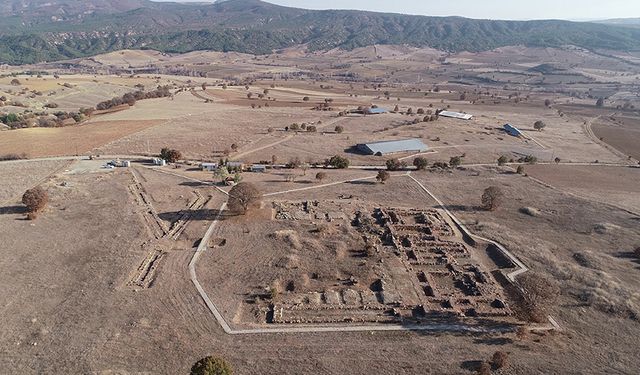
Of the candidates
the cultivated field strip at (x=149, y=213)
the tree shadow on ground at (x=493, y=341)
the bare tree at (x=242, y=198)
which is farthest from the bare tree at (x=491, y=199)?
the cultivated field strip at (x=149, y=213)

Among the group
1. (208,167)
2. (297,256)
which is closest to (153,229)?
(297,256)

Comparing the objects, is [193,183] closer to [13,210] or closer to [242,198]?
[242,198]

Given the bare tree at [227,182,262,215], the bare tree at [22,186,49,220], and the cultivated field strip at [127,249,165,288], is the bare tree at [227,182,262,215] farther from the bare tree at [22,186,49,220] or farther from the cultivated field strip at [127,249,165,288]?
the bare tree at [22,186,49,220]

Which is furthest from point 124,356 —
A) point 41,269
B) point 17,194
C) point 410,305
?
point 17,194

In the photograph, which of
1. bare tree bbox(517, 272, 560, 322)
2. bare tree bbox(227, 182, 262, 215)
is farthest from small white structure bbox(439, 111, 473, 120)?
bare tree bbox(517, 272, 560, 322)

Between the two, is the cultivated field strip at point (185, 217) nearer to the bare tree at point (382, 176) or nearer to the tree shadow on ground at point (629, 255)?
the bare tree at point (382, 176)

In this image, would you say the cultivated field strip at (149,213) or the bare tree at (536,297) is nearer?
the bare tree at (536,297)

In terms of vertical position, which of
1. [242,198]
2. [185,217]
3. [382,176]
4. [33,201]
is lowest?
[185,217]
